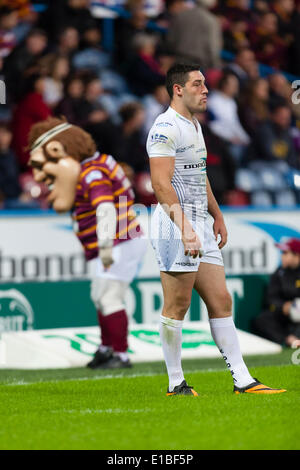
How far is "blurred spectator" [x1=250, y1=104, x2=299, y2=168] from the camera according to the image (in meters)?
15.0

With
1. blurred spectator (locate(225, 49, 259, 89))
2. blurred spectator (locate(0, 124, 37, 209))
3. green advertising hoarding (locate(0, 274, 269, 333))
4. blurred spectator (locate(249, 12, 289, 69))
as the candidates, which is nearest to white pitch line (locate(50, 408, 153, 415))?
green advertising hoarding (locate(0, 274, 269, 333))

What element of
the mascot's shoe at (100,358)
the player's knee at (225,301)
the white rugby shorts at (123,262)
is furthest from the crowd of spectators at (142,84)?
the player's knee at (225,301)

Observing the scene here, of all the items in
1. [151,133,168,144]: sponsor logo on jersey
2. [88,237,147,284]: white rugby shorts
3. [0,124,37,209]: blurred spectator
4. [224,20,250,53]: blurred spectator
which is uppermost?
[224,20,250,53]: blurred spectator

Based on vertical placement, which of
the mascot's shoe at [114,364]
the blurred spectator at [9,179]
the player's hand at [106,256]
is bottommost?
the mascot's shoe at [114,364]

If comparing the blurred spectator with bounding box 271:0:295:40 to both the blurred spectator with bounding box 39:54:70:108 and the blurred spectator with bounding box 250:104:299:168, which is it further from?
the blurred spectator with bounding box 39:54:70:108

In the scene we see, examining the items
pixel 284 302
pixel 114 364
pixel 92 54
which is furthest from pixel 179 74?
pixel 92 54

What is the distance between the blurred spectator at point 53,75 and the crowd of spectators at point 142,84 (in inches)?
0.5

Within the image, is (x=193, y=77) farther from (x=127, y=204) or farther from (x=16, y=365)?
(x=16, y=365)

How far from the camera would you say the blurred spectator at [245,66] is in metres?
16.8

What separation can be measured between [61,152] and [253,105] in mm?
6130

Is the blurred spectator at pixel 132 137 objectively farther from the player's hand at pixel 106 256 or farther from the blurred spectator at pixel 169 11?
the player's hand at pixel 106 256

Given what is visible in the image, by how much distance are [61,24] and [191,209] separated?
8333 millimetres

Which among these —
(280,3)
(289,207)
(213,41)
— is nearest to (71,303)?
(289,207)

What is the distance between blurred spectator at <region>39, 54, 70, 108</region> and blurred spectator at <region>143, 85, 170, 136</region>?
1.43 meters
